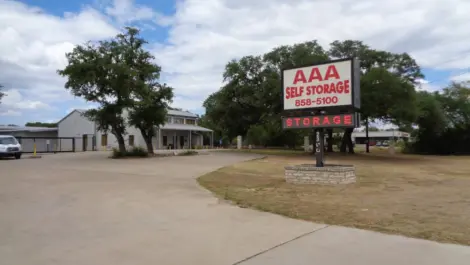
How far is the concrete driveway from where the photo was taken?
5113 millimetres

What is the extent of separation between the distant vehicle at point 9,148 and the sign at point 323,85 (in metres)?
21.4

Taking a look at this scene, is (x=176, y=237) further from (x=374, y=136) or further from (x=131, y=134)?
(x=374, y=136)

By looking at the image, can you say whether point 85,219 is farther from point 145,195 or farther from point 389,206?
point 389,206

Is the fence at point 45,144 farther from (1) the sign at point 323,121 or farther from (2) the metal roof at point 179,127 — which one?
(1) the sign at point 323,121

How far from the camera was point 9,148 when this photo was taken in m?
27.0

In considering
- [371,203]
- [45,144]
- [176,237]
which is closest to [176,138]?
[45,144]

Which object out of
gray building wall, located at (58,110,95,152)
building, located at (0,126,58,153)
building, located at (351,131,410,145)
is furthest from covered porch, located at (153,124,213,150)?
building, located at (351,131,410,145)

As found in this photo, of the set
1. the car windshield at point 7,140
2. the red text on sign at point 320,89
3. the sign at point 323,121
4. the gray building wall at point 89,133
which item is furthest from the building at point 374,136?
the sign at point 323,121

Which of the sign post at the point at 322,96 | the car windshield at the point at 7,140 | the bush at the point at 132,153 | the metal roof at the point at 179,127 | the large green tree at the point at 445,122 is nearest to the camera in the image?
the sign post at the point at 322,96

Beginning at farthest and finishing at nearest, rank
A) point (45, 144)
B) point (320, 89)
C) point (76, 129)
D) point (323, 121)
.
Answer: point (76, 129)
point (45, 144)
point (320, 89)
point (323, 121)

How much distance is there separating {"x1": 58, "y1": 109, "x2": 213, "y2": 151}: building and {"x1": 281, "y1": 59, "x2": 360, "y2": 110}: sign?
100ft

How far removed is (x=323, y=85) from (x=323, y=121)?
1.36 meters

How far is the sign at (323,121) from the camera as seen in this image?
1355 centimetres

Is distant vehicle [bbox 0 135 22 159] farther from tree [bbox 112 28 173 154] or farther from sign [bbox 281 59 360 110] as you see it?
sign [bbox 281 59 360 110]
